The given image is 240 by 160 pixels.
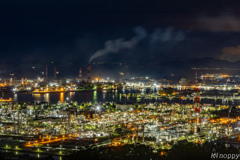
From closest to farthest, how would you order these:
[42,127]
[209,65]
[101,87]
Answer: [42,127] → [101,87] → [209,65]

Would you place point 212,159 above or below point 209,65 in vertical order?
below

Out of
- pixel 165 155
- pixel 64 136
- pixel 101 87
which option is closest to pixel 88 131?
pixel 64 136

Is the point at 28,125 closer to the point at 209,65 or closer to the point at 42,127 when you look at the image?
the point at 42,127

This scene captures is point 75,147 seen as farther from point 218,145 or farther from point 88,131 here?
point 218,145

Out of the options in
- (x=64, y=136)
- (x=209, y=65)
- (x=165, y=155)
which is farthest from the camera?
(x=209, y=65)

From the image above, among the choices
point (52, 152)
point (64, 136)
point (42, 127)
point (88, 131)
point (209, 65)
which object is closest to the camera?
point (52, 152)

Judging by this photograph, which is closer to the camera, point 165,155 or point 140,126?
point 165,155

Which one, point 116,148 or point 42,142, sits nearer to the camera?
point 116,148

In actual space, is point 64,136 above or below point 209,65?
below

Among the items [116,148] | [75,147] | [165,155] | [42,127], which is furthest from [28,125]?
[165,155]
